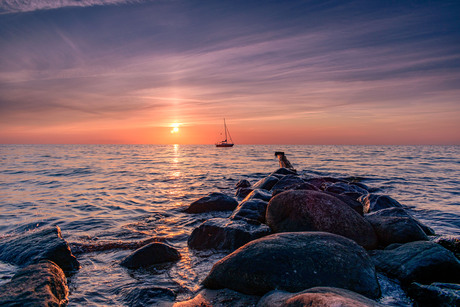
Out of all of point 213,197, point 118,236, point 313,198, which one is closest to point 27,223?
point 118,236

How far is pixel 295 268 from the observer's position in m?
3.38

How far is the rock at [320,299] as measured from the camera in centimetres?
215

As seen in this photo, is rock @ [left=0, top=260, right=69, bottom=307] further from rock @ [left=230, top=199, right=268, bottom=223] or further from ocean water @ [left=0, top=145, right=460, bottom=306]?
rock @ [left=230, top=199, right=268, bottom=223]

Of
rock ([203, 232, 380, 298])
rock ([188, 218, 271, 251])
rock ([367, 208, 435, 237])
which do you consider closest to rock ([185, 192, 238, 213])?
rock ([188, 218, 271, 251])

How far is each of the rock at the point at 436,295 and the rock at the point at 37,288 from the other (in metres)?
4.34

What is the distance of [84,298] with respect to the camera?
355 cm

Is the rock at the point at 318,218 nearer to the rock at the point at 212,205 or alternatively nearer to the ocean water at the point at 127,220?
the ocean water at the point at 127,220

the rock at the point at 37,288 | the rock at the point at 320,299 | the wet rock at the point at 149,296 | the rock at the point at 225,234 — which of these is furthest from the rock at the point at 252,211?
the rock at the point at 37,288

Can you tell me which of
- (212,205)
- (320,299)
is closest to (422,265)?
(320,299)

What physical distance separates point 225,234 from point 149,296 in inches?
81.4

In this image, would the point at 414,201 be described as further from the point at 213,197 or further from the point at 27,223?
the point at 27,223

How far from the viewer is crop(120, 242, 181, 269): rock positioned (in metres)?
4.56

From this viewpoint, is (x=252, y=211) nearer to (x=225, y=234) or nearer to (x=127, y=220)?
(x=225, y=234)

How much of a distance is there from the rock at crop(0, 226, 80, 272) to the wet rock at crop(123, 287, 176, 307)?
1698 millimetres
